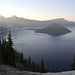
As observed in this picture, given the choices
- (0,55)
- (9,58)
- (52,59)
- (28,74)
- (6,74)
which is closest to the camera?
(6,74)

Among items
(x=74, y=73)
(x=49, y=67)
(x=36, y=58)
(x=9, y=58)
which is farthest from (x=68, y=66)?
(x=74, y=73)

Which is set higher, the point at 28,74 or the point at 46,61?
the point at 28,74

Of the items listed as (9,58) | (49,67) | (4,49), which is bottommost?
(49,67)

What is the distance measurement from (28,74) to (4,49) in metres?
30.6

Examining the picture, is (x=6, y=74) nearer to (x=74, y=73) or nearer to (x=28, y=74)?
(x=28, y=74)

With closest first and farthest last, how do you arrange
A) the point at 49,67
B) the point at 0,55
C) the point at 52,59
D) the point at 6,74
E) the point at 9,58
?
the point at 6,74, the point at 9,58, the point at 0,55, the point at 49,67, the point at 52,59

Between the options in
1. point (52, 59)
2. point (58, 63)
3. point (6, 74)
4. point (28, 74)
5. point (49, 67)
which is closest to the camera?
point (6, 74)

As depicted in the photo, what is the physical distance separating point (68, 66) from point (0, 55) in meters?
58.9

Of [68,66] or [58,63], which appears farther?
[58,63]

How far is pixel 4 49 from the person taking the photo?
43031 mm

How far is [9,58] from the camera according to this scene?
128 ft

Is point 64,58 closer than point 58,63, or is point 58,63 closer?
point 58,63

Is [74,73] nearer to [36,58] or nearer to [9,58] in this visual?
[9,58]

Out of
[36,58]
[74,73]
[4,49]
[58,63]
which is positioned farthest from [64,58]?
[74,73]
